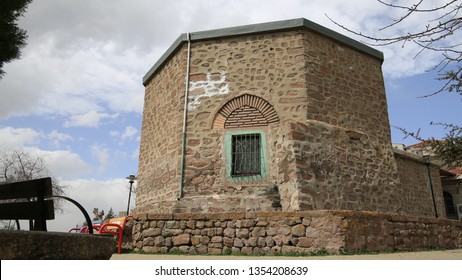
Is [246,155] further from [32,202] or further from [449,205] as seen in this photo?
[449,205]

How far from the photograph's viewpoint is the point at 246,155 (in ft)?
27.6

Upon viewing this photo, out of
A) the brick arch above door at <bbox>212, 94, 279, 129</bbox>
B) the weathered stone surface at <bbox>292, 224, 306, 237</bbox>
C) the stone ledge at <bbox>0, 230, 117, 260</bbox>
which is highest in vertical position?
the brick arch above door at <bbox>212, 94, 279, 129</bbox>

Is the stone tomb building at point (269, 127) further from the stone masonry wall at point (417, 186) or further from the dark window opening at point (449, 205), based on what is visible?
the dark window opening at point (449, 205)

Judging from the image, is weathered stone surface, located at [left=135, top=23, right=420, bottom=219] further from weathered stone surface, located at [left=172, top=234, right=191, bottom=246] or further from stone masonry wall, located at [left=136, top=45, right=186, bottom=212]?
weathered stone surface, located at [left=172, top=234, right=191, bottom=246]

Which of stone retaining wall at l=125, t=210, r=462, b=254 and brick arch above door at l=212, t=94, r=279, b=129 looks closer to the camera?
stone retaining wall at l=125, t=210, r=462, b=254

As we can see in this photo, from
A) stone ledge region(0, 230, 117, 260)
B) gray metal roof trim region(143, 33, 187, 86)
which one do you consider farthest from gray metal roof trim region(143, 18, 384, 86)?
stone ledge region(0, 230, 117, 260)

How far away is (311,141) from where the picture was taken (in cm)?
793

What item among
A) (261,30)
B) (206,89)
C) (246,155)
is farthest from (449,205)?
(206,89)

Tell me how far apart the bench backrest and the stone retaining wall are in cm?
412

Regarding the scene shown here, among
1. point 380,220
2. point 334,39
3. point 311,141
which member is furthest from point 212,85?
point 380,220

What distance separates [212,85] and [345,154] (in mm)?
3552

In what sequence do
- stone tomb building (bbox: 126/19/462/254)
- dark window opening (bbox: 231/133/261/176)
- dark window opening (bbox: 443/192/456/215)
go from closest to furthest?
stone tomb building (bbox: 126/19/462/254) → dark window opening (bbox: 231/133/261/176) → dark window opening (bbox: 443/192/456/215)

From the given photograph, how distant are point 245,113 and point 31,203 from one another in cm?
636

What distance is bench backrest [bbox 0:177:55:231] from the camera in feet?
8.38
